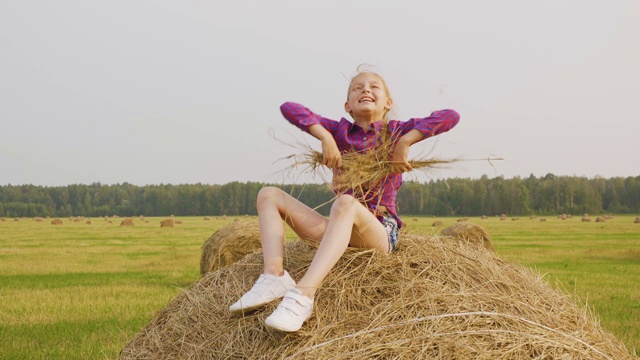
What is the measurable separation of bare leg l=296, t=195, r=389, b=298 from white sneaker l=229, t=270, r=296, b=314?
0.58ft

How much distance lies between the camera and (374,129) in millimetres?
4918

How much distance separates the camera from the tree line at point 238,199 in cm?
7756

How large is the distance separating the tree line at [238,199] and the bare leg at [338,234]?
5686 centimetres

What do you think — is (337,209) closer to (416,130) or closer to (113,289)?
(416,130)

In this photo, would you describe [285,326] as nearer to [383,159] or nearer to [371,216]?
[371,216]

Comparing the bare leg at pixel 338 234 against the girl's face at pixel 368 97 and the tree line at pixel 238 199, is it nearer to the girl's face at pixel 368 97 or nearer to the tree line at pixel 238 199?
the girl's face at pixel 368 97

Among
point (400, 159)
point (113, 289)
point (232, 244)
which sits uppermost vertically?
point (400, 159)

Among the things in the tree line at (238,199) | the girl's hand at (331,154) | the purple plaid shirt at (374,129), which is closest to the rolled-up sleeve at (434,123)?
the purple plaid shirt at (374,129)

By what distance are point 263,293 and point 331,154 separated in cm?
109

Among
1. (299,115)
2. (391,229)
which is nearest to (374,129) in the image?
(299,115)

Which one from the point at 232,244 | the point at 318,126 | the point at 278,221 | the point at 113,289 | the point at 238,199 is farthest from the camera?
the point at 238,199

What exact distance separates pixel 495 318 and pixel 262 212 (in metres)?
1.73

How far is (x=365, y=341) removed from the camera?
3.83 metres

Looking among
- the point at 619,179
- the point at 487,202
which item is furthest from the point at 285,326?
the point at 619,179
